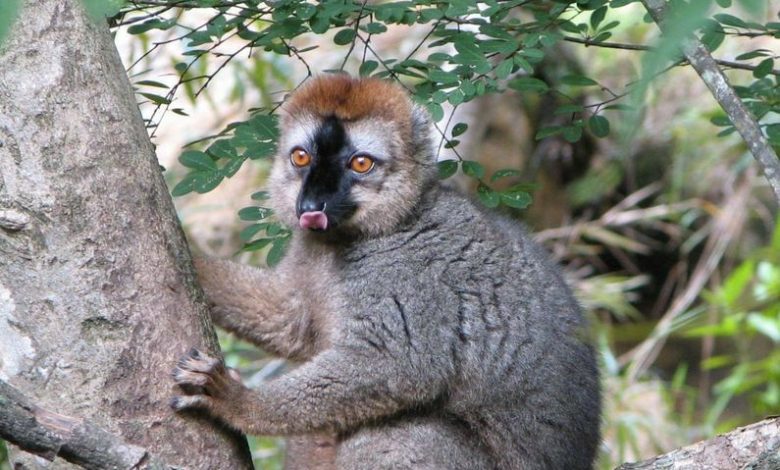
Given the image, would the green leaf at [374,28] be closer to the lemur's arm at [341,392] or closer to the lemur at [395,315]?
the lemur at [395,315]

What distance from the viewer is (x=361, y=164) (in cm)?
451

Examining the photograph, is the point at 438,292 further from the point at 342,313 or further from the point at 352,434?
the point at 352,434

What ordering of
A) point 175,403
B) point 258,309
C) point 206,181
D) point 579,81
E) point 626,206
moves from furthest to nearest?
1. point 626,206
2. point 579,81
3. point 258,309
4. point 206,181
5. point 175,403

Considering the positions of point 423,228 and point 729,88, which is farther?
point 423,228

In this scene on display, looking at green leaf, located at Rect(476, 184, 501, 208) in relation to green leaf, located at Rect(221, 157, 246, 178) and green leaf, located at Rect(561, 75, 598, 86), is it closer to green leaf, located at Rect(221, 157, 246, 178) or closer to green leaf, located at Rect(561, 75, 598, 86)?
green leaf, located at Rect(561, 75, 598, 86)

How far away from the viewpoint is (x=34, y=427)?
2506 mm


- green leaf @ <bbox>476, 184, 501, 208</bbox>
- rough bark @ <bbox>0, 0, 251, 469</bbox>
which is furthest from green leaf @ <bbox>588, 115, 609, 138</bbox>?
rough bark @ <bbox>0, 0, 251, 469</bbox>

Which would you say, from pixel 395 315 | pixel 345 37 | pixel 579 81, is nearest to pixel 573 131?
pixel 579 81

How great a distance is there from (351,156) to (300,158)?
0.84 feet

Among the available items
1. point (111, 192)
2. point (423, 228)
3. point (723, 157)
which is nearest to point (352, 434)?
point (423, 228)

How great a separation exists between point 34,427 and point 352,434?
1.88 meters

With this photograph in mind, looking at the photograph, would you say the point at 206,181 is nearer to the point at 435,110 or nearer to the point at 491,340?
the point at 435,110

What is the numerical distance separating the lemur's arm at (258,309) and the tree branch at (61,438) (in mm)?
1772

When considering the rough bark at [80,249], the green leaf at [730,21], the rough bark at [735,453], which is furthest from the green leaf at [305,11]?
the rough bark at [735,453]
